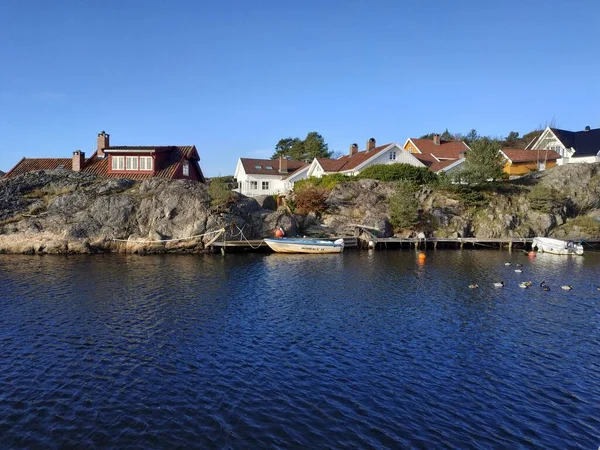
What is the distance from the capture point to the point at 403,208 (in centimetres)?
6025

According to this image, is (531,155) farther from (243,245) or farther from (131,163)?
(131,163)

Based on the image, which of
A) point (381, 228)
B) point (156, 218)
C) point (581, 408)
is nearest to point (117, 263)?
point (156, 218)

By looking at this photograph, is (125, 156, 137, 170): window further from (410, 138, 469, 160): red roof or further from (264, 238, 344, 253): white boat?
(410, 138, 469, 160): red roof

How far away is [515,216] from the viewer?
64.8 m

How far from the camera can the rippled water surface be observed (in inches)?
551

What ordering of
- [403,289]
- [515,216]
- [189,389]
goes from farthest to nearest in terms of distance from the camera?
1. [515,216]
2. [403,289]
3. [189,389]

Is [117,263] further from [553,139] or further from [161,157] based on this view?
[553,139]

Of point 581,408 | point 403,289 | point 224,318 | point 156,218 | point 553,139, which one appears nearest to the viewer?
point 581,408

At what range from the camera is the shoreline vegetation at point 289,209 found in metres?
52.0

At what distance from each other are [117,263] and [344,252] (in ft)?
89.1

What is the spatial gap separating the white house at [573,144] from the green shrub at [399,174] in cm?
3134

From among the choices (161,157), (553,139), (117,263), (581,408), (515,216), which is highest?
(553,139)

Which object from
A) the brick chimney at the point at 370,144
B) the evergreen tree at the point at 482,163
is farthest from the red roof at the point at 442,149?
the evergreen tree at the point at 482,163

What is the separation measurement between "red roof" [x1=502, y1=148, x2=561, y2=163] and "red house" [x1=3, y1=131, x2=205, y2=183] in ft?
205
